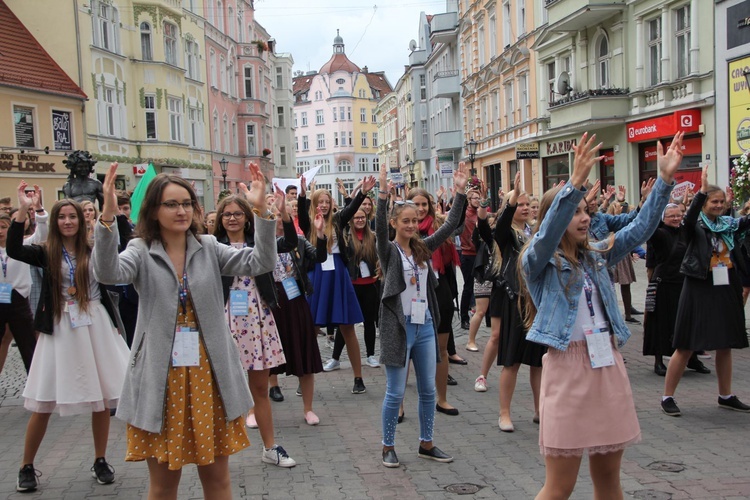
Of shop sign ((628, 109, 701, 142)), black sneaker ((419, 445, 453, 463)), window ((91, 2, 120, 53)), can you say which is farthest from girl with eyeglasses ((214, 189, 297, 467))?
window ((91, 2, 120, 53))

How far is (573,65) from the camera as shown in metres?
25.3

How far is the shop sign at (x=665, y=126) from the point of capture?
18469 mm

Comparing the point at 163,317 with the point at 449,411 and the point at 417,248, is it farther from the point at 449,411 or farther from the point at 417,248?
the point at 449,411

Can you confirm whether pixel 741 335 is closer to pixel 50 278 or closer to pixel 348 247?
pixel 348 247

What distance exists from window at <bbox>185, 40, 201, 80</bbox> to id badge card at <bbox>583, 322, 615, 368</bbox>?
33734 mm

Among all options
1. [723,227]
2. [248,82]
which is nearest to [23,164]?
[723,227]

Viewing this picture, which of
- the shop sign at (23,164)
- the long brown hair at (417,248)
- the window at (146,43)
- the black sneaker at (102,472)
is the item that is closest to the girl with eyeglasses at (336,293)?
the long brown hair at (417,248)

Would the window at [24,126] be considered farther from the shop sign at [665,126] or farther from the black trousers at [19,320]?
the shop sign at [665,126]

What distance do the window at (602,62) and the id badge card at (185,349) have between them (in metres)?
22.2

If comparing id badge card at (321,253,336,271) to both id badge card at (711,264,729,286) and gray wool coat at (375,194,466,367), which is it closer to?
gray wool coat at (375,194,466,367)

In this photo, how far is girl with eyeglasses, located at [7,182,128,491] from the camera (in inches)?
195

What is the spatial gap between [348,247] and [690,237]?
11.2 feet

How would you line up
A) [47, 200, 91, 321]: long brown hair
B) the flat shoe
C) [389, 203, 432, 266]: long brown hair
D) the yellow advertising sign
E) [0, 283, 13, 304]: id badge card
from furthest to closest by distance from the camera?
the yellow advertising sign, [0, 283, 13, 304]: id badge card, the flat shoe, [389, 203, 432, 266]: long brown hair, [47, 200, 91, 321]: long brown hair

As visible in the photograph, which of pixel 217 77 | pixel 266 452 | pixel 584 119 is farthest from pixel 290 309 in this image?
pixel 217 77
